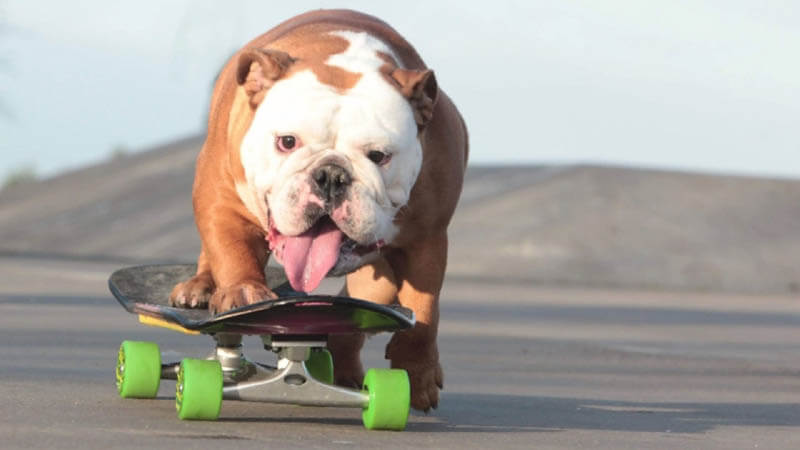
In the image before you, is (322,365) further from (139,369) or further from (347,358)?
(139,369)

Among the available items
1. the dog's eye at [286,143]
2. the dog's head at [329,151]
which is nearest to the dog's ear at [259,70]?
the dog's head at [329,151]

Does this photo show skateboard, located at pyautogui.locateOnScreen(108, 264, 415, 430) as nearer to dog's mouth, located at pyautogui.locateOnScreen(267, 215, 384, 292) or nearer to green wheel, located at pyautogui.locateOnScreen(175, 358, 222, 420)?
green wheel, located at pyautogui.locateOnScreen(175, 358, 222, 420)

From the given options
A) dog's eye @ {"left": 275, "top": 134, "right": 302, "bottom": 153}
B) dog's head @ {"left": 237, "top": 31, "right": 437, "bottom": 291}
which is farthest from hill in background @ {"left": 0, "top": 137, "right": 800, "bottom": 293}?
dog's eye @ {"left": 275, "top": 134, "right": 302, "bottom": 153}

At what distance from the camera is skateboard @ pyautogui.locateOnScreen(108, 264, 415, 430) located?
5941 millimetres

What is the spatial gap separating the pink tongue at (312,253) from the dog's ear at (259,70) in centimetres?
59

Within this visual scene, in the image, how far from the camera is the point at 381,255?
22.4 feet

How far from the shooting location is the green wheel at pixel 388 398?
605 cm

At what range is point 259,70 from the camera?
6516mm

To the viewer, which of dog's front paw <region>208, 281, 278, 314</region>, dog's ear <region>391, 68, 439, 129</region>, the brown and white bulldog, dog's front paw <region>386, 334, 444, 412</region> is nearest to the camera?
the brown and white bulldog

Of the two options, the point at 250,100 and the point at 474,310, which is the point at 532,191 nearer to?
the point at 474,310

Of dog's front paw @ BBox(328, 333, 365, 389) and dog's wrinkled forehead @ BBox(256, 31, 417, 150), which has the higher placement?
dog's wrinkled forehead @ BBox(256, 31, 417, 150)

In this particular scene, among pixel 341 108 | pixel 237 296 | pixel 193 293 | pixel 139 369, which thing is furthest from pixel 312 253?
pixel 139 369

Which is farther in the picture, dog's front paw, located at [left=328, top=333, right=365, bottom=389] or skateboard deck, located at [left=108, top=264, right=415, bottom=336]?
dog's front paw, located at [left=328, top=333, right=365, bottom=389]

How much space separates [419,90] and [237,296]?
3.62 feet
